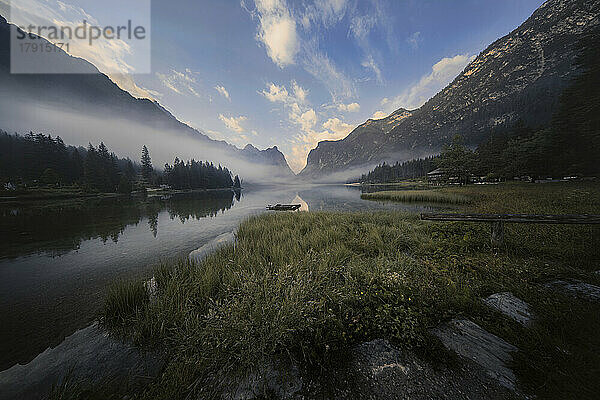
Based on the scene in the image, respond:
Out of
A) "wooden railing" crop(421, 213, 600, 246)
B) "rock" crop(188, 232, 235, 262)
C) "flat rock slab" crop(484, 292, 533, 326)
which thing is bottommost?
"rock" crop(188, 232, 235, 262)

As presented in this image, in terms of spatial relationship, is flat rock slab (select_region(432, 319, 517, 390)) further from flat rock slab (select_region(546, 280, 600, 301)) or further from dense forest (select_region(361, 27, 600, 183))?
dense forest (select_region(361, 27, 600, 183))

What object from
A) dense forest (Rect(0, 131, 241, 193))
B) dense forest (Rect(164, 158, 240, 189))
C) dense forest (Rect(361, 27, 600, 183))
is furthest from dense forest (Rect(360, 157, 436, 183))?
dense forest (Rect(0, 131, 241, 193))

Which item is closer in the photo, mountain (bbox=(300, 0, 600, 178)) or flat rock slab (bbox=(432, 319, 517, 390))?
flat rock slab (bbox=(432, 319, 517, 390))

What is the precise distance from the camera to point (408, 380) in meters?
2.60

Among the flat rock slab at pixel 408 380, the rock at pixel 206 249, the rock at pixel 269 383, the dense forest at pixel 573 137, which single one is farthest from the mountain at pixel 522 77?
the rock at pixel 269 383

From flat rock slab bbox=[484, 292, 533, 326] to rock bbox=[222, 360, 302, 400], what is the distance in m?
4.23

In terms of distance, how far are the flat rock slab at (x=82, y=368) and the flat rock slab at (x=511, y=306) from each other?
6.85 metres

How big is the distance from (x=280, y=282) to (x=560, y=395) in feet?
13.8

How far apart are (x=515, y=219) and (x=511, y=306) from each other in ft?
15.6

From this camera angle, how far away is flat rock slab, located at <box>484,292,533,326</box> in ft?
11.7

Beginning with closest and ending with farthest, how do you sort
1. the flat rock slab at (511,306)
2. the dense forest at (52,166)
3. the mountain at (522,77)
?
the flat rock slab at (511,306)
the dense forest at (52,166)
the mountain at (522,77)

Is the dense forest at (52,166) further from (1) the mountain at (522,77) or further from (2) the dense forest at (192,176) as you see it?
(1) the mountain at (522,77)

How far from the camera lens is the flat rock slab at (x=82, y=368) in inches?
133

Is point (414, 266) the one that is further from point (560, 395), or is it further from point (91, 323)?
point (91, 323)
